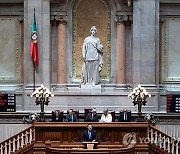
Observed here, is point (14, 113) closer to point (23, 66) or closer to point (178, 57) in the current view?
point (23, 66)

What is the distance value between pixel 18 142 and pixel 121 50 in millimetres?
7471

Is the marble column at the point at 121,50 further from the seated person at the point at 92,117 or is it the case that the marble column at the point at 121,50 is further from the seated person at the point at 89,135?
the seated person at the point at 89,135

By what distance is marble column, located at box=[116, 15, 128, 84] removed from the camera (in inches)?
1008

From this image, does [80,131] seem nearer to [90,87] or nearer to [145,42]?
[90,87]

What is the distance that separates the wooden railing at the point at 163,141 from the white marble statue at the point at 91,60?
5.19 m

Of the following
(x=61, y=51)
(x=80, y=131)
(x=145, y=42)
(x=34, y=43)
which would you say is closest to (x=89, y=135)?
(x=80, y=131)

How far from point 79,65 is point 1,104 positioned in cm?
410

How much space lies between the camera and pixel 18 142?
2044 centimetres

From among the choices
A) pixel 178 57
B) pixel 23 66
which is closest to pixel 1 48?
pixel 23 66

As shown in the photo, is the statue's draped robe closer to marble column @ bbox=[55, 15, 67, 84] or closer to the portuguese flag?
marble column @ bbox=[55, 15, 67, 84]

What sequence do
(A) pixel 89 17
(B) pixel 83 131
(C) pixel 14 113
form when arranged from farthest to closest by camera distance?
(A) pixel 89 17 < (C) pixel 14 113 < (B) pixel 83 131

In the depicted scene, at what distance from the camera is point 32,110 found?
2472 cm

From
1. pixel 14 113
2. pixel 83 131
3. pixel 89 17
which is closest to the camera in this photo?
pixel 83 131

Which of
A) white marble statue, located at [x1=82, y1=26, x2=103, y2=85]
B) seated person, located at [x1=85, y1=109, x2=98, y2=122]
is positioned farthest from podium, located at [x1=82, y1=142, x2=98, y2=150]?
white marble statue, located at [x1=82, y1=26, x2=103, y2=85]
